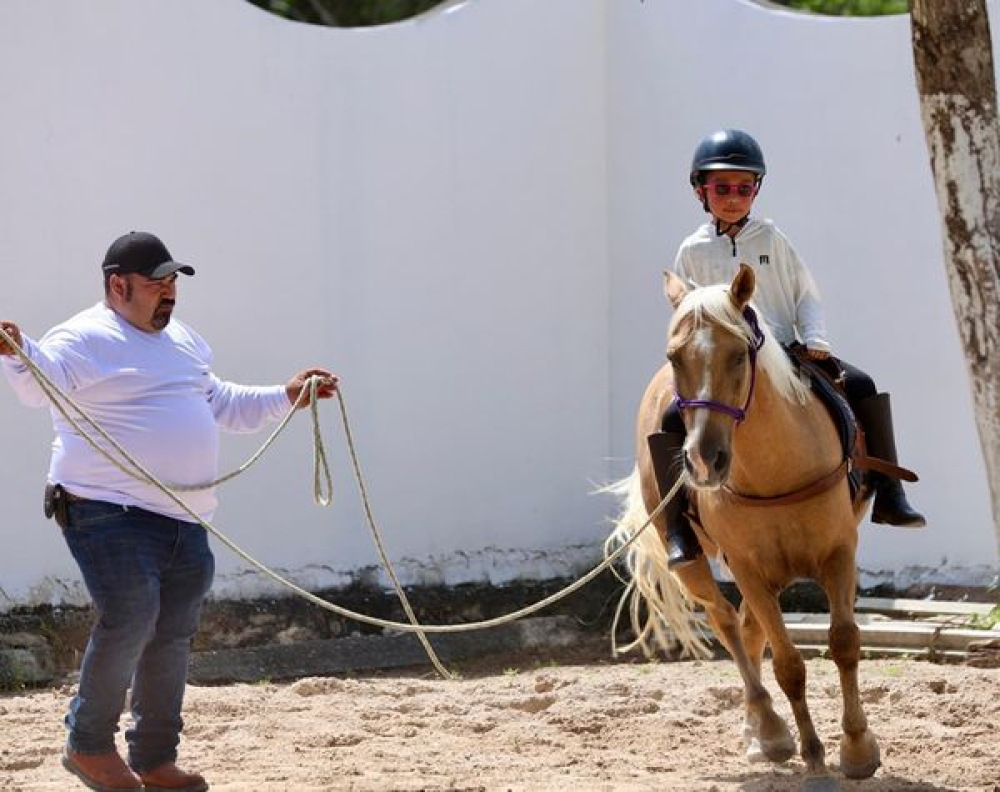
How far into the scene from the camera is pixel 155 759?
5.70 metres

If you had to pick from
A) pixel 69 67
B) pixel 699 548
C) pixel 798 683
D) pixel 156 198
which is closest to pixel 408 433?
pixel 156 198

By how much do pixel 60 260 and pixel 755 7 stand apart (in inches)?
159

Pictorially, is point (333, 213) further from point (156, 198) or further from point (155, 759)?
point (155, 759)

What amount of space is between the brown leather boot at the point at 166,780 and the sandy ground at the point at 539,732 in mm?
225

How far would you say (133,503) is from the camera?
218 inches

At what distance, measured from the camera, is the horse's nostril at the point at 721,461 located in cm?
529

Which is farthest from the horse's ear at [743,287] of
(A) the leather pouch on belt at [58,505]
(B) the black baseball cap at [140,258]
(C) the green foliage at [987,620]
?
(C) the green foliage at [987,620]

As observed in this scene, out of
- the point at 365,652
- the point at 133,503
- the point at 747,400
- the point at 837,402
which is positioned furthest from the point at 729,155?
the point at 365,652

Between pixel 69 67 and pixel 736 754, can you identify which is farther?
pixel 69 67

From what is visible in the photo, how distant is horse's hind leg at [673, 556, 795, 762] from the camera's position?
6.43m

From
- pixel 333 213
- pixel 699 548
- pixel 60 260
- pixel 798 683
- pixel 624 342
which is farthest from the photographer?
pixel 624 342

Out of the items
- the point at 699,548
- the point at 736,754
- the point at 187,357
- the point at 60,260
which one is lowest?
the point at 736,754

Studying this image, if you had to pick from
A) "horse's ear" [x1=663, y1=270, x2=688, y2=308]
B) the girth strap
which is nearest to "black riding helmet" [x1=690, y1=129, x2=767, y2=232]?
"horse's ear" [x1=663, y1=270, x2=688, y2=308]

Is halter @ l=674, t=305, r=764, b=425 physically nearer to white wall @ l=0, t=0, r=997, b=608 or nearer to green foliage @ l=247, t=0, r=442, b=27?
white wall @ l=0, t=0, r=997, b=608
